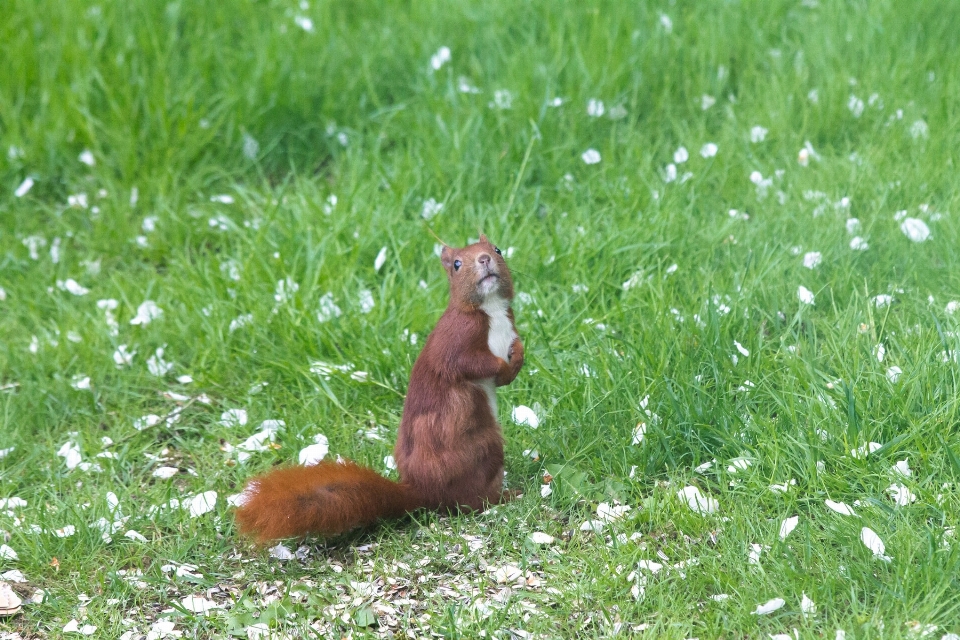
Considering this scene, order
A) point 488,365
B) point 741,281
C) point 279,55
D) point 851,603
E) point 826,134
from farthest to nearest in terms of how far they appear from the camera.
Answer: point 279,55, point 826,134, point 741,281, point 488,365, point 851,603

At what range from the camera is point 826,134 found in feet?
17.6

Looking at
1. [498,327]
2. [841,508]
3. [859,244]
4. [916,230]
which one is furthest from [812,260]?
[498,327]

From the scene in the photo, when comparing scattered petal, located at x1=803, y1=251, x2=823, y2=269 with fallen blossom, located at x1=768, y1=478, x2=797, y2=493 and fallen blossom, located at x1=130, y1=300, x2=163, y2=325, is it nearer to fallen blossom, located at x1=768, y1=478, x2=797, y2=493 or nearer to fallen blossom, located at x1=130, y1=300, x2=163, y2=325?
fallen blossom, located at x1=768, y1=478, x2=797, y2=493

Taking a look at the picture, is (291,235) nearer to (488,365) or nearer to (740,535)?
(488,365)

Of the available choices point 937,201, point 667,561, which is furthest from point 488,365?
point 937,201

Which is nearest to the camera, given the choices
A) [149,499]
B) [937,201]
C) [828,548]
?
[828,548]

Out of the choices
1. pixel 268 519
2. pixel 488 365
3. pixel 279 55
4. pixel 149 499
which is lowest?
pixel 149 499

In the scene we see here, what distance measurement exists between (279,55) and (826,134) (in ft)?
9.28

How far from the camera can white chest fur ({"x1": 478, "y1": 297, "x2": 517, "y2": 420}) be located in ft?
10.5

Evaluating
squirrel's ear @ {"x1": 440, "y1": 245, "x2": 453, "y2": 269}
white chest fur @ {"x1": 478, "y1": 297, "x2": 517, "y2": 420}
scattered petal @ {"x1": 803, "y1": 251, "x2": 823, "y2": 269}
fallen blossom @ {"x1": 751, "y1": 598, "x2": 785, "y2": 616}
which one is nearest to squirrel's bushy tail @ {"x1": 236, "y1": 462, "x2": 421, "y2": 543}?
white chest fur @ {"x1": 478, "y1": 297, "x2": 517, "y2": 420}

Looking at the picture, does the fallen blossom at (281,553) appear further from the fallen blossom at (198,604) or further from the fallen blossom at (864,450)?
the fallen blossom at (864,450)

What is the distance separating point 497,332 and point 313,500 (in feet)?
2.31

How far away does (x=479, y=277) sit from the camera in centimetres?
313

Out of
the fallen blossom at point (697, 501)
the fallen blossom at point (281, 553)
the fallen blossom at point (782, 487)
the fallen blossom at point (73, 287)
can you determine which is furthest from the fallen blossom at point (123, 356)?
the fallen blossom at point (782, 487)
